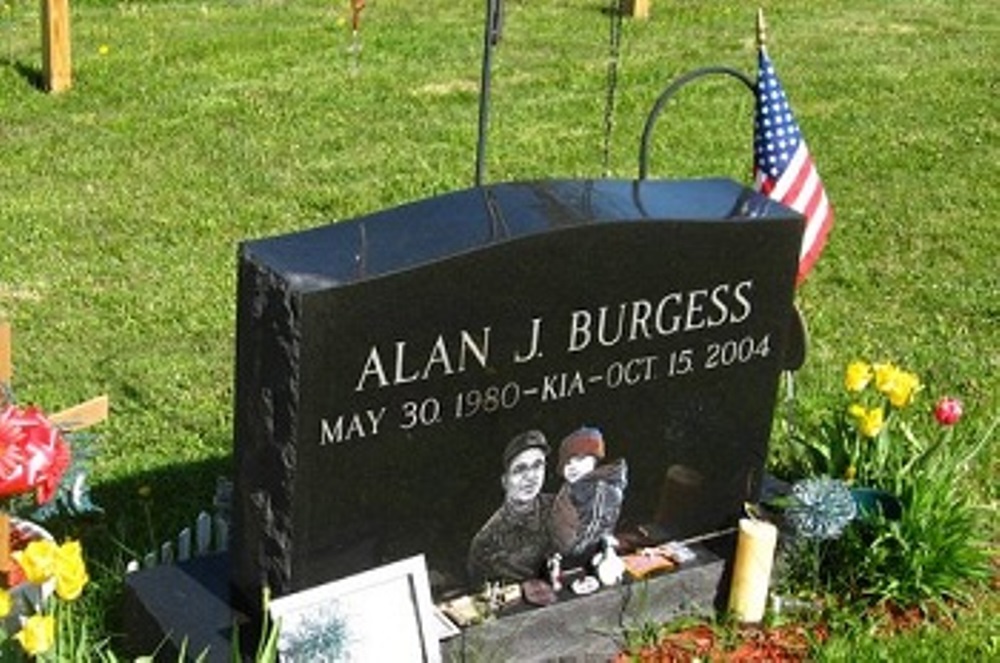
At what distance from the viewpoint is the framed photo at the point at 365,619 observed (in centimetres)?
438

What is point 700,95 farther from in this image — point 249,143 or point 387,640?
point 387,640

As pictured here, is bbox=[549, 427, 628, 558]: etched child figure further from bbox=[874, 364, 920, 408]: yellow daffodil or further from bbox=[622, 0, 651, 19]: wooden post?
bbox=[622, 0, 651, 19]: wooden post

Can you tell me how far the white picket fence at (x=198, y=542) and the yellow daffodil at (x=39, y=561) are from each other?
3.59 feet

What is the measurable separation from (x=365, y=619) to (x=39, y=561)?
2.93ft

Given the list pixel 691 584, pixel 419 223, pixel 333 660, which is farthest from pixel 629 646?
pixel 419 223

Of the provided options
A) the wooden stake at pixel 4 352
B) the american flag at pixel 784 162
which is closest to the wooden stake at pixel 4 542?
the wooden stake at pixel 4 352

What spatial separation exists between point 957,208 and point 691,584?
16.5ft

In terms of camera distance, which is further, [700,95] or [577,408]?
[700,95]

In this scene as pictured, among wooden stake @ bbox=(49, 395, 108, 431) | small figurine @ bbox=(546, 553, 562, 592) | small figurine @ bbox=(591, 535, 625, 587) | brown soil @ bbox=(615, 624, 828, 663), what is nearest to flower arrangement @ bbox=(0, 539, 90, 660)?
wooden stake @ bbox=(49, 395, 108, 431)

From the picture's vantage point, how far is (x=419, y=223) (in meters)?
4.67

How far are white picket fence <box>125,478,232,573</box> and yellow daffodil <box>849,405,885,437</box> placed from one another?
6.25 ft

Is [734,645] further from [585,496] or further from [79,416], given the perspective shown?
[79,416]

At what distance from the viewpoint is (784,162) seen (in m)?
5.82

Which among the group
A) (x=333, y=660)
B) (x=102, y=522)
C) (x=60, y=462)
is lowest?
(x=102, y=522)
